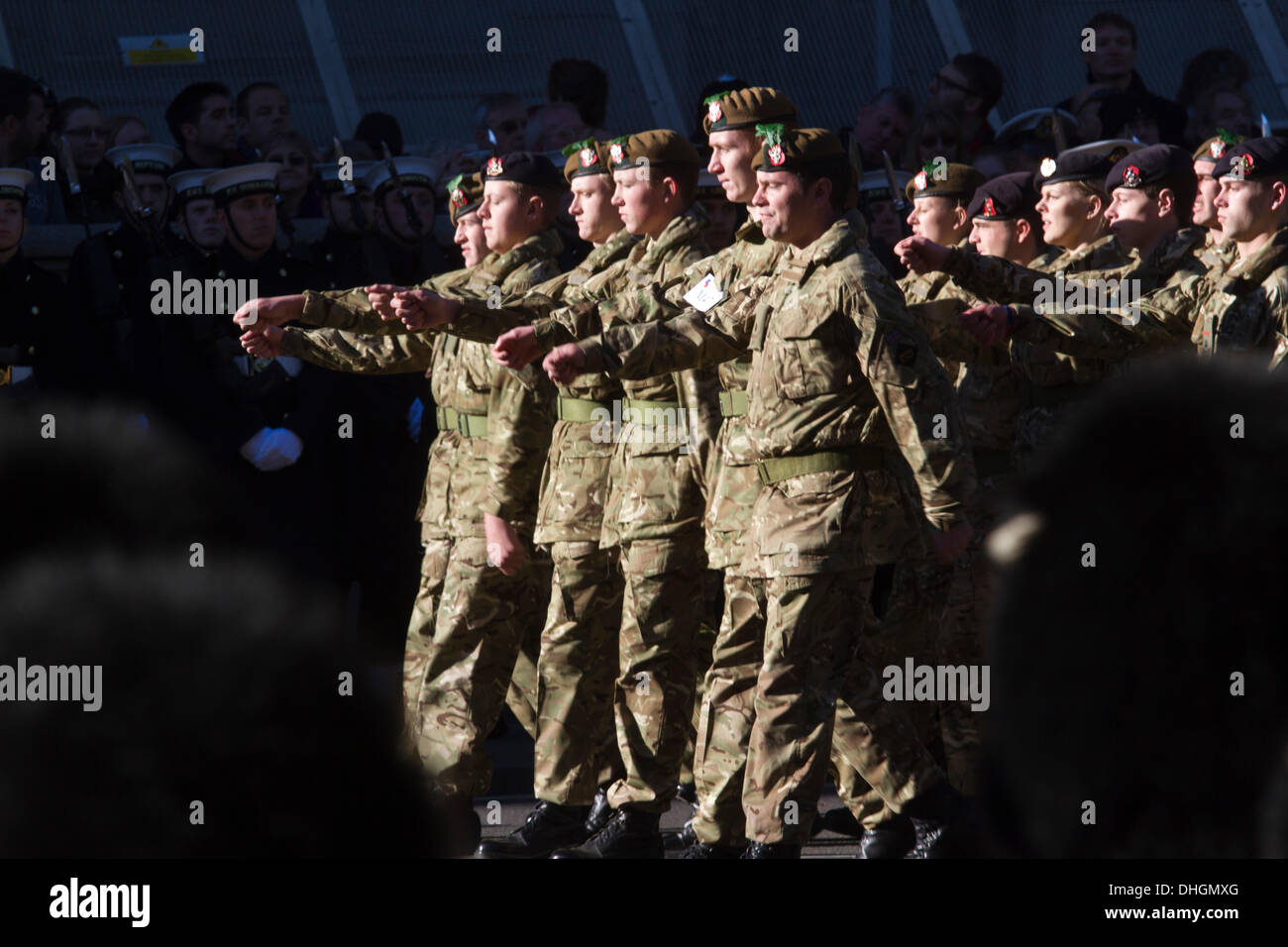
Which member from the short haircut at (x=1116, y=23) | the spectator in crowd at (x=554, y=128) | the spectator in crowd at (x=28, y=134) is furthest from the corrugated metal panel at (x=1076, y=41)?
the spectator in crowd at (x=28, y=134)

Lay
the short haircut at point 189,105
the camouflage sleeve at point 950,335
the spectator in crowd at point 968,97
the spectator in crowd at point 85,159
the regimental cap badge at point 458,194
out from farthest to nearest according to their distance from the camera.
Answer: the spectator in crowd at point 968,97 → the short haircut at point 189,105 → the spectator in crowd at point 85,159 → the regimental cap badge at point 458,194 → the camouflage sleeve at point 950,335

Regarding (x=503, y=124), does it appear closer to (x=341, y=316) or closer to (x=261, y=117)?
(x=261, y=117)

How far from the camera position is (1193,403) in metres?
1.16

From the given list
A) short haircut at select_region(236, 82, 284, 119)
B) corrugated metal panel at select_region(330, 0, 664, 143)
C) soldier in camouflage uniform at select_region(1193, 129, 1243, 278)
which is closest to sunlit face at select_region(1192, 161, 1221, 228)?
soldier in camouflage uniform at select_region(1193, 129, 1243, 278)

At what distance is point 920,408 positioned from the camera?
15.6 feet

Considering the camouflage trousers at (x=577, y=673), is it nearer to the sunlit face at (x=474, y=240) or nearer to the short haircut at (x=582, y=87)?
the sunlit face at (x=474, y=240)

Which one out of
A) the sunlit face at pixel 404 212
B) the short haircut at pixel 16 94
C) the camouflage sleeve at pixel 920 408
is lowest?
the camouflage sleeve at pixel 920 408

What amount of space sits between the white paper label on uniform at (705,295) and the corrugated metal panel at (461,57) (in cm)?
487

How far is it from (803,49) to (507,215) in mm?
4699

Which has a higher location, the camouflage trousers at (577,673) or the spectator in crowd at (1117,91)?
the spectator in crowd at (1117,91)

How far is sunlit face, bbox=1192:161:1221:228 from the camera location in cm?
587

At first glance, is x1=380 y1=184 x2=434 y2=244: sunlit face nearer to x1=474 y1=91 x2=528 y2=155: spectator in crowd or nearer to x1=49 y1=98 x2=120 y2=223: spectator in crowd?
x1=474 y1=91 x2=528 y2=155: spectator in crowd

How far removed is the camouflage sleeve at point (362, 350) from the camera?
617 cm
